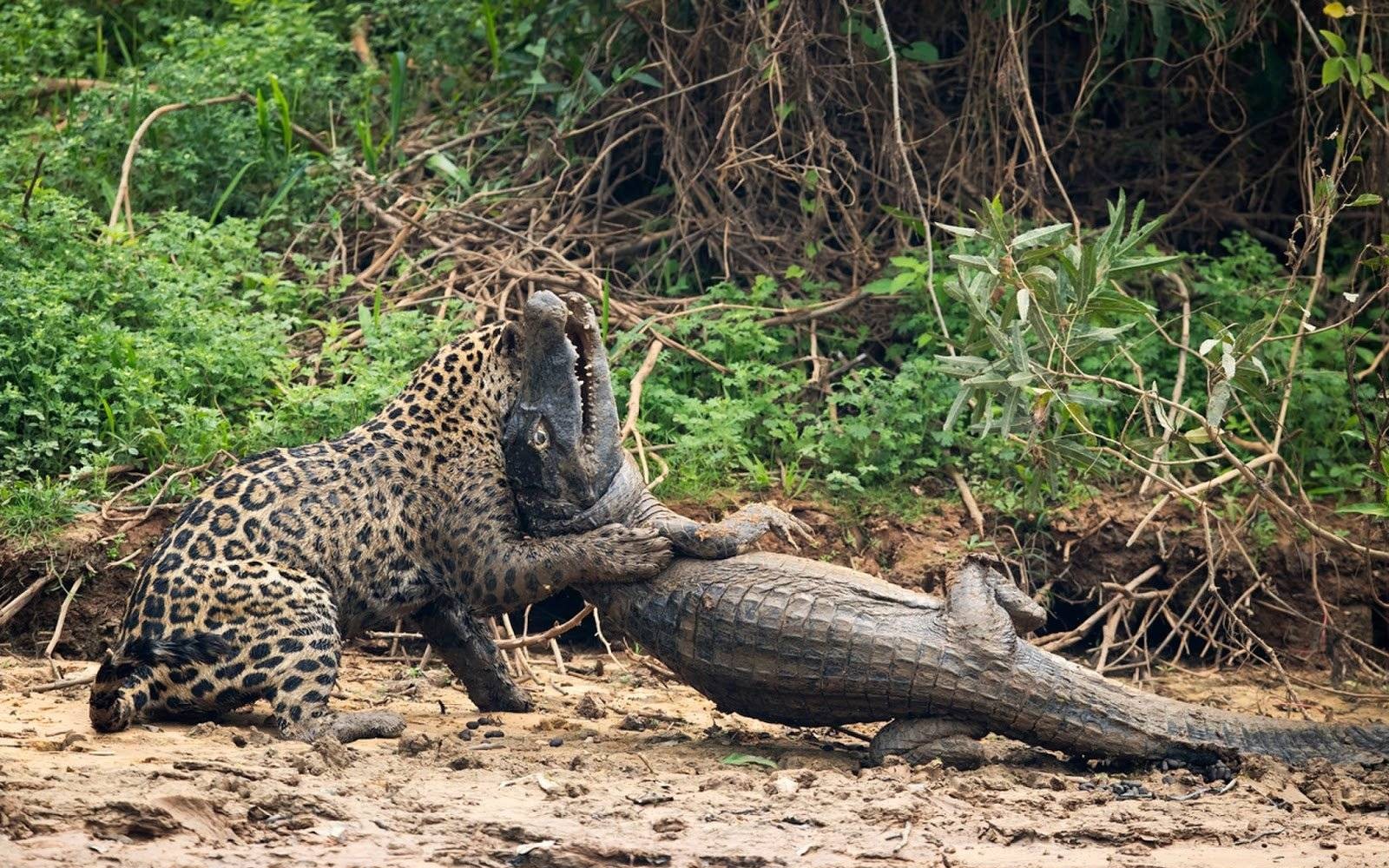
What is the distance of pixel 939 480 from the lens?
27.8ft

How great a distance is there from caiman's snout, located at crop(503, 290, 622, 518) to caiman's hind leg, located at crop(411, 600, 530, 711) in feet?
1.83

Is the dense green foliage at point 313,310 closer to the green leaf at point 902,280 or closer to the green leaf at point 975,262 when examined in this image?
the green leaf at point 902,280

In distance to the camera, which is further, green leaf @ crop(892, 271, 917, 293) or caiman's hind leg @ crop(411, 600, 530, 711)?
green leaf @ crop(892, 271, 917, 293)

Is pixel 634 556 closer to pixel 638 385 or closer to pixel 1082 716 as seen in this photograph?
pixel 1082 716

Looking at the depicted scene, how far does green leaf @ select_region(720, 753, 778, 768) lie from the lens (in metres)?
5.94

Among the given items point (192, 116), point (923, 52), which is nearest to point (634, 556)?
point (923, 52)

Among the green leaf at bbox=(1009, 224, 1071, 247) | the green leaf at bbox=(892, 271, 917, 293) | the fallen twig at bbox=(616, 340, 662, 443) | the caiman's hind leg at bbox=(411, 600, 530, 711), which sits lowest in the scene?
the caiman's hind leg at bbox=(411, 600, 530, 711)

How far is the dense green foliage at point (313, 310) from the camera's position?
8.02 metres

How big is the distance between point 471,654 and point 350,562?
2.37 ft

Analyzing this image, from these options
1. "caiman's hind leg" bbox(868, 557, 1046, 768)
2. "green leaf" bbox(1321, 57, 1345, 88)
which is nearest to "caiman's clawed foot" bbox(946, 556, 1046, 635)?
"caiman's hind leg" bbox(868, 557, 1046, 768)

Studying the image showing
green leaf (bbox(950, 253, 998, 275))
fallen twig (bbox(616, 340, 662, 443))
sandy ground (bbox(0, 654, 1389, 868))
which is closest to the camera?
sandy ground (bbox(0, 654, 1389, 868))

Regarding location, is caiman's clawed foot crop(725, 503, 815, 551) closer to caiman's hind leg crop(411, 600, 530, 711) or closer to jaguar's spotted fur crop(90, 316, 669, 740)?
jaguar's spotted fur crop(90, 316, 669, 740)

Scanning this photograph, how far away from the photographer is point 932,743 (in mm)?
5891

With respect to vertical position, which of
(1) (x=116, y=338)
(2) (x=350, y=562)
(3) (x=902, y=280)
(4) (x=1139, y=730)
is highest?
(1) (x=116, y=338)
